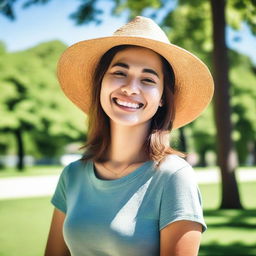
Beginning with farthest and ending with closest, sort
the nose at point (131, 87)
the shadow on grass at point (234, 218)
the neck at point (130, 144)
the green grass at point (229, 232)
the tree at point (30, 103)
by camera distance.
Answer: the tree at point (30, 103)
the shadow on grass at point (234, 218)
the green grass at point (229, 232)
the neck at point (130, 144)
the nose at point (131, 87)

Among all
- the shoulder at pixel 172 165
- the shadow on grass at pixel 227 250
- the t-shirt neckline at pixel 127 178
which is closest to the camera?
the shoulder at pixel 172 165

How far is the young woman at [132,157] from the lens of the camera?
170cm

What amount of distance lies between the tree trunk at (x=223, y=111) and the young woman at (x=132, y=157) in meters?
8.18

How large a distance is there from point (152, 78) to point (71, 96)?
2.75 feet

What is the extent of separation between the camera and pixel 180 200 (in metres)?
1.66

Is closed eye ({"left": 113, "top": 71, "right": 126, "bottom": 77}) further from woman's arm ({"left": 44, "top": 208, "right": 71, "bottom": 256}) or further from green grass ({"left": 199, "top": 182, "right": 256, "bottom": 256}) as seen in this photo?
green grass ({"left": 199, "top": 182, "right": 256, "bottom": 256})

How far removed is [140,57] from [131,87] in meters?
0.18

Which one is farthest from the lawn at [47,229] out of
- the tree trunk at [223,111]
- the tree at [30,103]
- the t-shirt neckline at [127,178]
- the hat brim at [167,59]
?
the tree at [30,103]

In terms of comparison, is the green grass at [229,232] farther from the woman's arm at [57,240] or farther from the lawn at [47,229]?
the woman's arm at [57,240]

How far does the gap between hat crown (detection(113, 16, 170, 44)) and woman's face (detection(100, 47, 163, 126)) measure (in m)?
0.07

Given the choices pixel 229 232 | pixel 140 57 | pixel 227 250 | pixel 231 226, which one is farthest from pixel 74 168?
pixel 231 226

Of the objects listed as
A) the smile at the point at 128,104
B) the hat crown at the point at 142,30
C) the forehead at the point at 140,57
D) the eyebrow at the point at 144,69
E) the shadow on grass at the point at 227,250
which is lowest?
the shadow on grass at the point at 227,250

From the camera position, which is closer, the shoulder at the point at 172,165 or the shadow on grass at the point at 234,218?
the shoulder at the point at 172,165

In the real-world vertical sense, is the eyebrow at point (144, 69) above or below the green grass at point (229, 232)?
above
